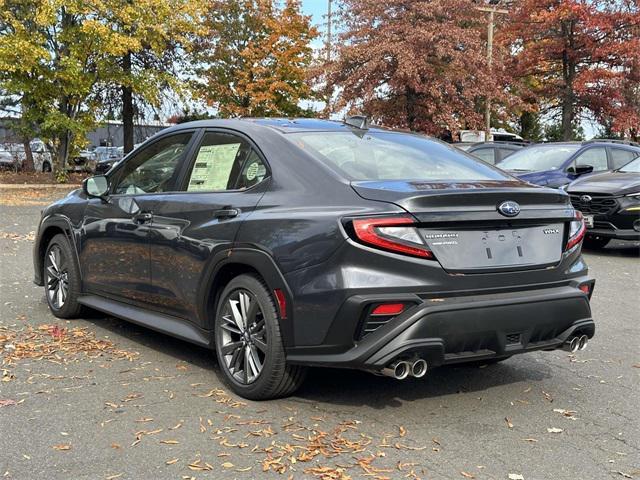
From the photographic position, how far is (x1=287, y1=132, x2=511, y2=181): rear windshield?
167 inches

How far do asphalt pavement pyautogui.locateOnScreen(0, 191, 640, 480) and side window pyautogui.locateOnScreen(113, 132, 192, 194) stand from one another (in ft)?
3.80

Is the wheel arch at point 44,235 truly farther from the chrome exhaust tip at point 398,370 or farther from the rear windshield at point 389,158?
the chrome exhaust tip at point 398,370

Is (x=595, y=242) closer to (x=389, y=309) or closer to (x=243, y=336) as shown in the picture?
(x=243, y=336)

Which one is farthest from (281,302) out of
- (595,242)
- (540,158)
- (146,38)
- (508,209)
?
(146,38)

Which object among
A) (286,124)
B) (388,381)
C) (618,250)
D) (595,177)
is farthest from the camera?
(618,250)

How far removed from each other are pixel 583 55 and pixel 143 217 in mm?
26836

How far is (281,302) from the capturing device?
3893mm

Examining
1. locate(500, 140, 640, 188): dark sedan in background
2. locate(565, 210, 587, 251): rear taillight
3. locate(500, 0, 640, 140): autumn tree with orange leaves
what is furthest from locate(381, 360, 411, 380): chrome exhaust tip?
locate(500, 0, 640, 140): autumn tree with orange leaves

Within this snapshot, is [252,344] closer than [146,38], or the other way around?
[252,344]

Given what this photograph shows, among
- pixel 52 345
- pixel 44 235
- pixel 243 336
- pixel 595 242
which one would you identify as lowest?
pixel 595 242

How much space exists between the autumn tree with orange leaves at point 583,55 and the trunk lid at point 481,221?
2523cm

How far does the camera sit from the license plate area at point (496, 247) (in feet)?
12.2

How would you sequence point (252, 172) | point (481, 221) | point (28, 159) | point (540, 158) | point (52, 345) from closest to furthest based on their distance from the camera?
1. point (481, 221)
2. point (252, 172)
3. point (52, 345)
4. point (540, 158)
5. point (28, 159)

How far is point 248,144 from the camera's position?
15.0 feet
